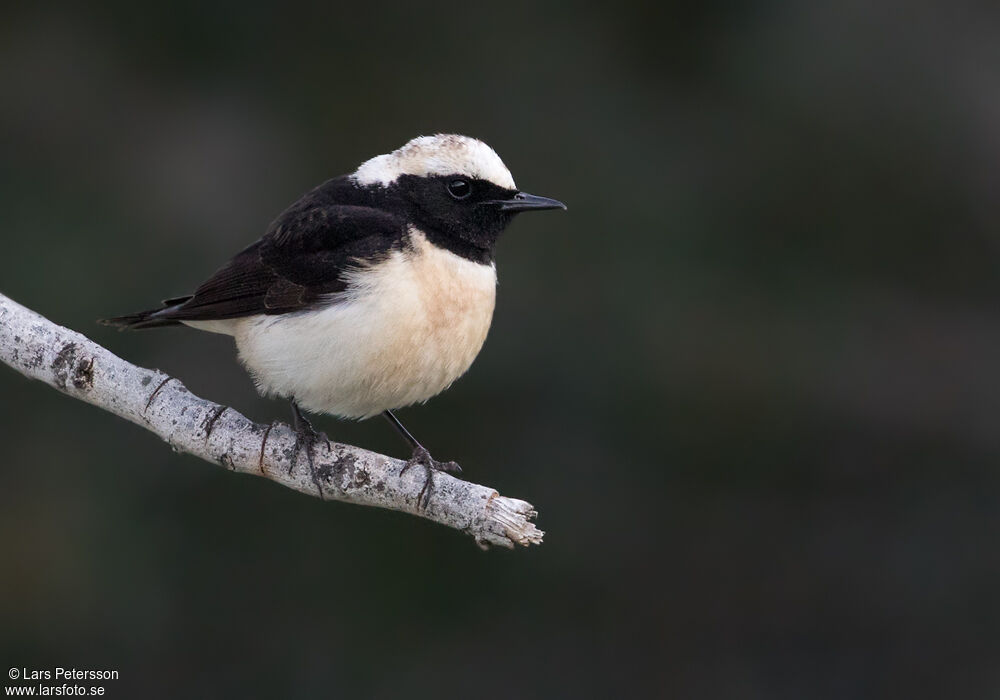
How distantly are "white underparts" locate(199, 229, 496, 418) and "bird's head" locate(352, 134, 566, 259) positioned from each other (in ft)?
0.38

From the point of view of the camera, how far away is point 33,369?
4434 millimetres

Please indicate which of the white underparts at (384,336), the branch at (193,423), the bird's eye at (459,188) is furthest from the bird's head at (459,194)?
the branch at (193,423)

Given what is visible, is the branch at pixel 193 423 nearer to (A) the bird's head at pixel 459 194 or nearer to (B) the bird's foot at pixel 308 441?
(B) the bird's foot at pixel 308 441

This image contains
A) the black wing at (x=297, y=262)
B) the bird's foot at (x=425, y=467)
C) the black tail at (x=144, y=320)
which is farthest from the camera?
the black tail at (x=144, y=320)

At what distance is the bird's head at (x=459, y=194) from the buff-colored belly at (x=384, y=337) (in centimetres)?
13

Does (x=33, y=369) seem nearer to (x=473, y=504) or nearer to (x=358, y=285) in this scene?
(x=358, y=285)

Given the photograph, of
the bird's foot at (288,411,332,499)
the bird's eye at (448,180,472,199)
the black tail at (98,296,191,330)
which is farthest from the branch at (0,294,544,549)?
the bird's eye at (448,180,472,199)

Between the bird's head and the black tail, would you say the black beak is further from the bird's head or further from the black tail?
the black tail

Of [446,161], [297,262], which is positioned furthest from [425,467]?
[446,161]

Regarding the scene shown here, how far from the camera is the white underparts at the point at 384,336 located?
430 centimetres

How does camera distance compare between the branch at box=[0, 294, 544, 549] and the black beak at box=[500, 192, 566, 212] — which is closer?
the branch at box=[0, 294, 544, 549]

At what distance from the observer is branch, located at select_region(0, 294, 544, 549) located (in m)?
4.17

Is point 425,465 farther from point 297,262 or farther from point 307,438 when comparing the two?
point 297,262

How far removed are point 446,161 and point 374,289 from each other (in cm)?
71
